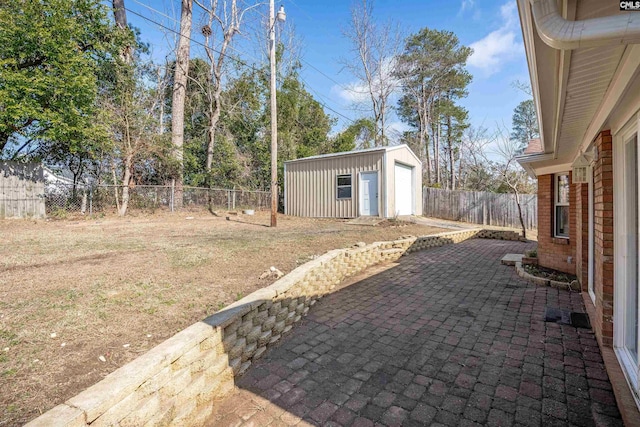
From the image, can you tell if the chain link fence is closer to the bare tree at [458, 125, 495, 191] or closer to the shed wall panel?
the shed wall panel

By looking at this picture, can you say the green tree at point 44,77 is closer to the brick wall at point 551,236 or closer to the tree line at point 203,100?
the tree line at point 203,100

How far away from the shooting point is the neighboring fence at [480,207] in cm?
1355

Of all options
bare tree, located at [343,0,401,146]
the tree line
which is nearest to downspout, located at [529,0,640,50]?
the tree line

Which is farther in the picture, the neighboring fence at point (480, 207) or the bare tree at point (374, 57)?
the bare tree at point (374, 57)

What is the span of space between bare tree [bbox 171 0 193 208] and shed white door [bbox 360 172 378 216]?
7695 millimetres

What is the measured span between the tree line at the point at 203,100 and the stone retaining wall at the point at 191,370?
32.6 ft

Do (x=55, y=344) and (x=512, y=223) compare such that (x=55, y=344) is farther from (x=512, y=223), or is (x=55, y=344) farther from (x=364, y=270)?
(x=512, y=223)

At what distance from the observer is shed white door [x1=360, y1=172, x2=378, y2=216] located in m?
11.9

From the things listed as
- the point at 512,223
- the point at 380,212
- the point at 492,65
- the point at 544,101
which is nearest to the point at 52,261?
the point at 544,101

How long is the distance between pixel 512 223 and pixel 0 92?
1848 cm

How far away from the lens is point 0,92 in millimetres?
8000

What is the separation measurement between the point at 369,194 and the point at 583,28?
1083 centimetres

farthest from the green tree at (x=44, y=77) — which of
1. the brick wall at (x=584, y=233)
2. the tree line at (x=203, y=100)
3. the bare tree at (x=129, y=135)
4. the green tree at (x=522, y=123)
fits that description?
the green tree at (x=522, y=123)

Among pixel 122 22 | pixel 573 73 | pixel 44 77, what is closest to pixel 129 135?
pixel 44 77
